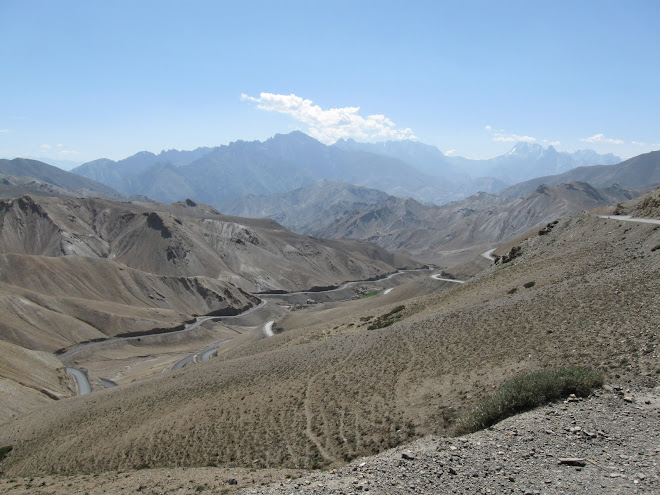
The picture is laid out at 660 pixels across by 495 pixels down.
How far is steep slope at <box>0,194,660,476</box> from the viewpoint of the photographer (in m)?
19.8

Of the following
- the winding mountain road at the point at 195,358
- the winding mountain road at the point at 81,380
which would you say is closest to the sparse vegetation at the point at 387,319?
the winding mountain road at the point at 195,358

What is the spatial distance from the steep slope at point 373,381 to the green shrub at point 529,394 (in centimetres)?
151

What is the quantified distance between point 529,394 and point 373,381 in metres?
9.79

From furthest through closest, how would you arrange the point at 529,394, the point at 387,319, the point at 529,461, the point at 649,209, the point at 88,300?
the point at 88,300, the point at 649,209, the point at 387,319, the point at 529,394, the point at 529,461

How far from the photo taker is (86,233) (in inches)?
7746

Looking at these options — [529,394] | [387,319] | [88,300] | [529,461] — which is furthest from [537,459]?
[88,300]

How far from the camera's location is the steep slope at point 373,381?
19812mm

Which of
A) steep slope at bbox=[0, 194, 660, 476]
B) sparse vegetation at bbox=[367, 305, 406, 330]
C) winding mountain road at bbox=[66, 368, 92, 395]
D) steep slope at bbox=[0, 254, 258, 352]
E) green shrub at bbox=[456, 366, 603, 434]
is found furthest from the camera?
steep slope at bbox=[0, 254, 258, 352]

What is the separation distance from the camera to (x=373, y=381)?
82.1ft

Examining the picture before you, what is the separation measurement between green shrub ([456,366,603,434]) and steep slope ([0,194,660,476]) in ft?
4.94

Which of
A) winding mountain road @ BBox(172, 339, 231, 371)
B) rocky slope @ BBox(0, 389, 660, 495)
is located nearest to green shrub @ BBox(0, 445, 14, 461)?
rocky slope @ BBox(0, 389, 660, 495)

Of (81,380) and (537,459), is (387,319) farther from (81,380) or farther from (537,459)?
(81,380)

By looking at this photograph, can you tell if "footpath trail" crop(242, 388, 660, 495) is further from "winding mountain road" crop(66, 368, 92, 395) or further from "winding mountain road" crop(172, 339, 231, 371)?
"winding mountain road" crop(172, 339, 231, 371)

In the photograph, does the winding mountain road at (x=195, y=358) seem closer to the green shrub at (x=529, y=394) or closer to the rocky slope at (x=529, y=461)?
the rocky slope at (x=529, y=461)
